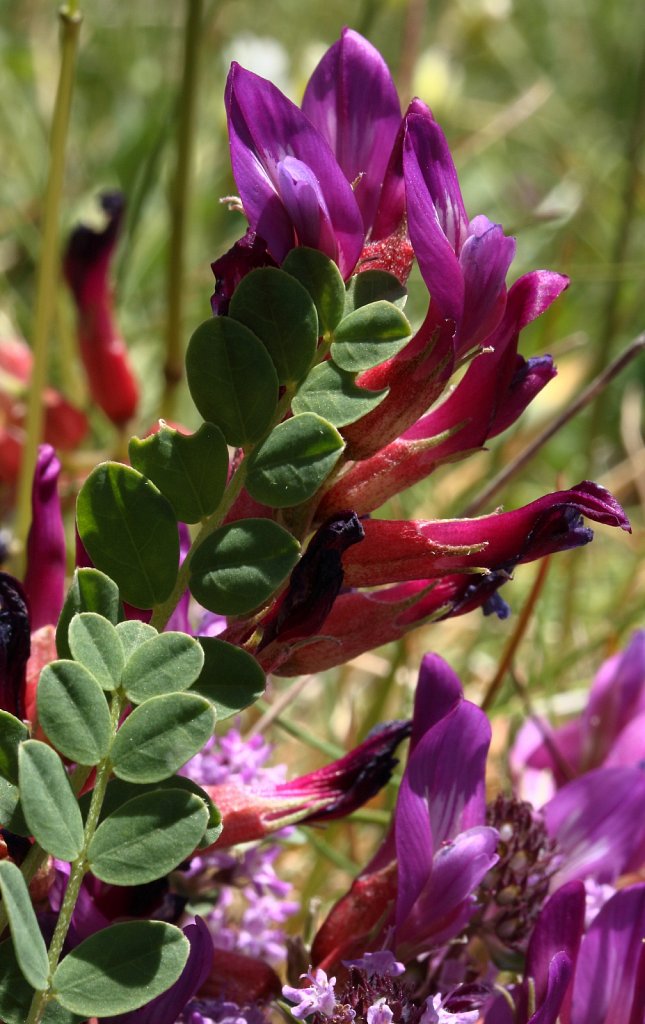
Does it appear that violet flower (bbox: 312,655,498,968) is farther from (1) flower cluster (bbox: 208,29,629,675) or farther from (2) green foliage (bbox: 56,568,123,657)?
(2) green foliage (bbox: 56,568,123,657)

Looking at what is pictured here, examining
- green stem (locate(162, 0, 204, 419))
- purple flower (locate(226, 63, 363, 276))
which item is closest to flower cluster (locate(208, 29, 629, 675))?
purple flower (locate(226, 63, 363, 276))

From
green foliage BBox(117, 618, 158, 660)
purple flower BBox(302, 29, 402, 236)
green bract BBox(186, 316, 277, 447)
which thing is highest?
purple flower BBox(302, 29, 402, 236)

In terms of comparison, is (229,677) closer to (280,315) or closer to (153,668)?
(153,668)

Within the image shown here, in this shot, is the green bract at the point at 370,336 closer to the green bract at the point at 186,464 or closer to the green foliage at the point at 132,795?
the green bract at the point at 186,464

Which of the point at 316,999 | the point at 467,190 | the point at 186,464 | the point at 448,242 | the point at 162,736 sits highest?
the point at 467,190

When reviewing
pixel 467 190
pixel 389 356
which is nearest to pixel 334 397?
pixel 389 356

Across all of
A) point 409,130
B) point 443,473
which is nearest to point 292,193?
point 409,130

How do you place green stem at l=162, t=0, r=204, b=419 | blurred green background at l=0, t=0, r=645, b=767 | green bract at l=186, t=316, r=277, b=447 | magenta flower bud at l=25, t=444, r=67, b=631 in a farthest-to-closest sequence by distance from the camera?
blurred green background at l=0, t=0, r=645, b=767 → green stem at l=162, t=0, r=204, b=419 → magenta flower bud at l=25, t=444, r=67, b=631 → green bract at l=186, t=316, r=277, b=447
